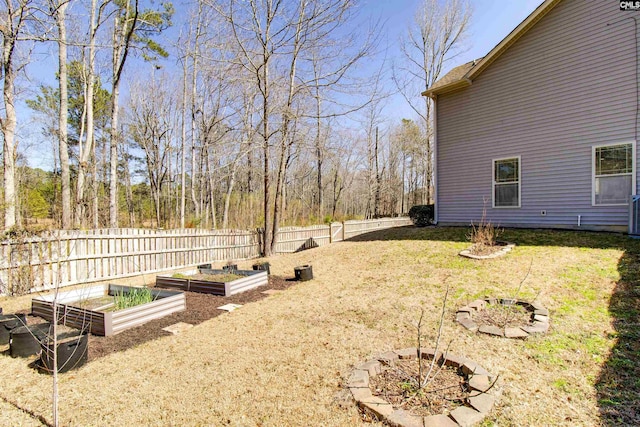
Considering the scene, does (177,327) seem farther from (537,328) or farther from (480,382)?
(537,328)

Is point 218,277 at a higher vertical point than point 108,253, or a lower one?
lower

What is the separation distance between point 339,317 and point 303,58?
8.19 metres

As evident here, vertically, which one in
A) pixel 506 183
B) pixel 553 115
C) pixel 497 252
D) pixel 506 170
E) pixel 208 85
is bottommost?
pixel 497 252

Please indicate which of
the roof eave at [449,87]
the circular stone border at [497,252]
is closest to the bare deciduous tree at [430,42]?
the roof eave at [449,87]

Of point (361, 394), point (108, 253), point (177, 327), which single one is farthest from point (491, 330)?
point (108, 253)

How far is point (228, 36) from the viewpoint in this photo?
886 cm

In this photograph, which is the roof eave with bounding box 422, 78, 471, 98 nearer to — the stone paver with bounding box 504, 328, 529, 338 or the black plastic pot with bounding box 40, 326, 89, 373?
the stone paver with bounding box 504, 328, 529, 338

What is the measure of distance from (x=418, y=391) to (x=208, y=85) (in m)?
17.3

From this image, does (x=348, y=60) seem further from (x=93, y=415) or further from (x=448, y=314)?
(x=93, y=415)

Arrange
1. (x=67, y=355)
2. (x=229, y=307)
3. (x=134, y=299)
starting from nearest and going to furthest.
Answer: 1. (x=67, y=355)
2. (x=134, y=299)
3. (x=229, y=307)

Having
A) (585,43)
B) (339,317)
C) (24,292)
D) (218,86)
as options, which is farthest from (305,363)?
(218,86)

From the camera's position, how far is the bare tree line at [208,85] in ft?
26.7

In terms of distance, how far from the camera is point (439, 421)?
1.97m

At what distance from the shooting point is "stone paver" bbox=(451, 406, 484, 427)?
1.97m
